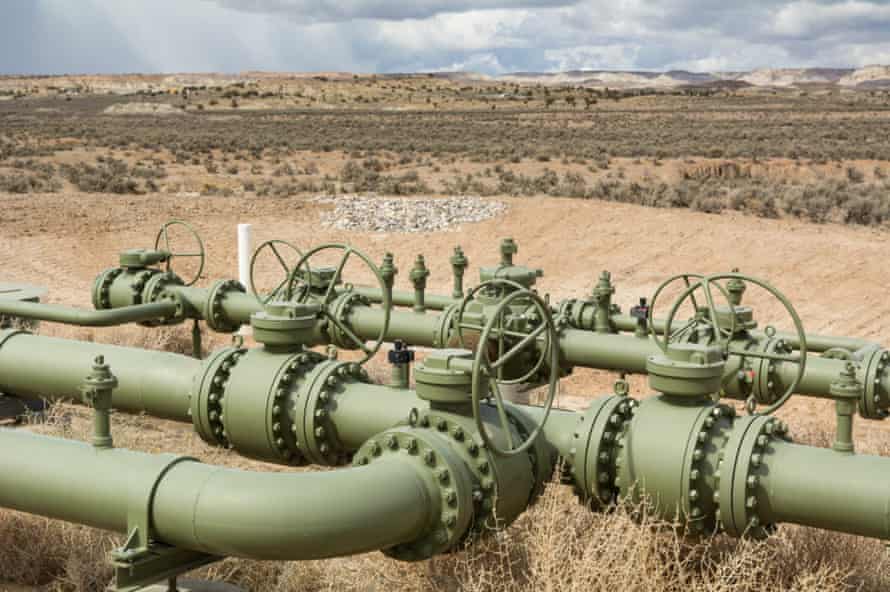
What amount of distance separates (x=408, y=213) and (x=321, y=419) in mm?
19253

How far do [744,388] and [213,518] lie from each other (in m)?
5.19

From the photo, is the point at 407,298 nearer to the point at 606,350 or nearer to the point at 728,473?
the point at 606,350

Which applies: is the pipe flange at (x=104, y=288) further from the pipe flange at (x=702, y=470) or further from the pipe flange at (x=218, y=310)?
the pipe flange at (x=702, y=470)

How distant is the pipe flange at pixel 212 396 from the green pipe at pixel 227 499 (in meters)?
1.44

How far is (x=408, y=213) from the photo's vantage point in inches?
1001

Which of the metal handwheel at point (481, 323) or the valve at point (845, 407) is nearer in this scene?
the valve at point (845, 407)

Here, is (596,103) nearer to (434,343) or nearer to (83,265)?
(83,265)

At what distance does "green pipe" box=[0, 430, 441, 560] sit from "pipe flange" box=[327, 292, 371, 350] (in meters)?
4.91

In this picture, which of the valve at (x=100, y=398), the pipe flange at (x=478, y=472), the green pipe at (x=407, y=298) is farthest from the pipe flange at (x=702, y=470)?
the green pipe at (x=407, y=298)

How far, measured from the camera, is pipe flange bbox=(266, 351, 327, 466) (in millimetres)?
6375

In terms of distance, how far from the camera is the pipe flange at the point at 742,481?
5.22m

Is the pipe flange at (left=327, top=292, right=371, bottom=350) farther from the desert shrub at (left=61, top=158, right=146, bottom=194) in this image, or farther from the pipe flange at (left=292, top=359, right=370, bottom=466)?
the desert shrub at (left=61, top=158, right=146, bottom=194)

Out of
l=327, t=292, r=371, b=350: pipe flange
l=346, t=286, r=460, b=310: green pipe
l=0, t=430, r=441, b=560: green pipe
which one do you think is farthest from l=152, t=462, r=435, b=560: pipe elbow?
l=346, t=286, r=460, b=310: green pipe

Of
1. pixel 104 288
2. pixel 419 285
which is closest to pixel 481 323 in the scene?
pixel 419 285
